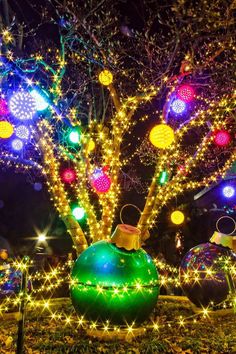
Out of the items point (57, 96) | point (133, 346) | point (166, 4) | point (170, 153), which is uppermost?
point (166, 4)

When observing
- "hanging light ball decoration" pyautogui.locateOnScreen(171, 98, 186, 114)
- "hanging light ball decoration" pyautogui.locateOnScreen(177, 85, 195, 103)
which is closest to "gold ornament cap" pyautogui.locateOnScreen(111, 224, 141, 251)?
"hanging light ball decoration" pyautogui.locateOnScreen(171, 98, 186, 114)

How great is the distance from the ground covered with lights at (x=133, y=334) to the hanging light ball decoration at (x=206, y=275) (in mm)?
426

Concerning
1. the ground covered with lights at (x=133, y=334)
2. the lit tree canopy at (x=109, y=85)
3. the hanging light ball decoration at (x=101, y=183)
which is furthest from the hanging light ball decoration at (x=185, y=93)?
the ground covered with lights at (x=133, y=334)

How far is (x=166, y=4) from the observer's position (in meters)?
9.33

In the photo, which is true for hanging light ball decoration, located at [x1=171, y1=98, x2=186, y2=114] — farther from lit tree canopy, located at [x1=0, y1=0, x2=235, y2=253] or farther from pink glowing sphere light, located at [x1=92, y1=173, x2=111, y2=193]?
pink glowing sphere light, located at [x1=92, y1=173, x2=111, y2=193]

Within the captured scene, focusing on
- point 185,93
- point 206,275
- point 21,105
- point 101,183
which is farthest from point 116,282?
point 185,93

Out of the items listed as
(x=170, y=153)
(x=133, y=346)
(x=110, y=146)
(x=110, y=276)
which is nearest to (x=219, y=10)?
(x=170, y=153)

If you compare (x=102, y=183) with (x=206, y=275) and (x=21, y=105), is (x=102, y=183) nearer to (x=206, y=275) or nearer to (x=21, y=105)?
(x=21, y=105)

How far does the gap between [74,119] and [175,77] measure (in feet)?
10.3

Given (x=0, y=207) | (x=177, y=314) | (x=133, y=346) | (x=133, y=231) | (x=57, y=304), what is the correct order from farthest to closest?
(x=0, y=207) → (x=57, y=304) → (x=177, y=314) → (x=133, y=231) → (x=133, y=346)

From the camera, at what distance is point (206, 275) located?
819 cm

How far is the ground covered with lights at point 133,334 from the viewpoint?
5.74 m

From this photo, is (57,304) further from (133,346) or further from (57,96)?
(57,96)

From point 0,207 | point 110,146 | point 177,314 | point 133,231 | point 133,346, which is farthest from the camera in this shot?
point 0,207
